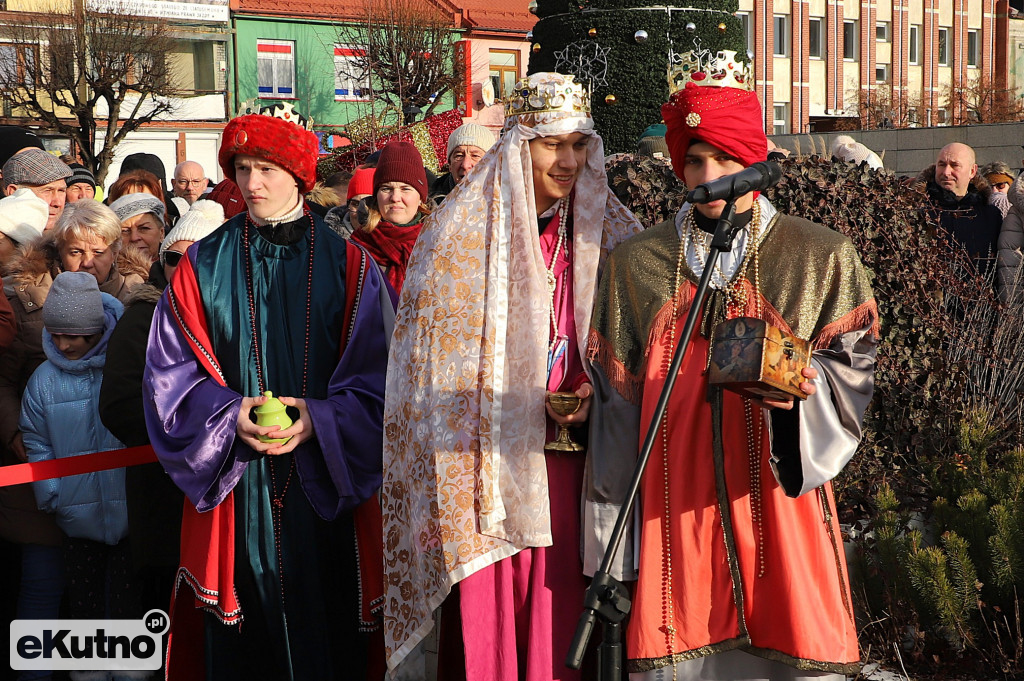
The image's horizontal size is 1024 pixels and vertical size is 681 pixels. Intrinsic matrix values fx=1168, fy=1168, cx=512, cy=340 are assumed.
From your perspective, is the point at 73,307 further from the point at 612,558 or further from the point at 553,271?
the point at 612,558

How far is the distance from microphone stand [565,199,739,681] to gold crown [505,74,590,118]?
43.2 inches

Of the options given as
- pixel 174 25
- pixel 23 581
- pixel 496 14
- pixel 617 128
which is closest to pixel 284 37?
pixel 174 25

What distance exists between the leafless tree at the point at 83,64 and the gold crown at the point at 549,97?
26322 mm

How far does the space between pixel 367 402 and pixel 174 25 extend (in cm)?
3269

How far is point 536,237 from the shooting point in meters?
3.59

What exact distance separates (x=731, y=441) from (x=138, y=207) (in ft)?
13.1

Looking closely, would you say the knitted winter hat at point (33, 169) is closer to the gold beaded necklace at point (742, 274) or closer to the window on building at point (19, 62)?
the gold beaded necklace at point (742, 274)


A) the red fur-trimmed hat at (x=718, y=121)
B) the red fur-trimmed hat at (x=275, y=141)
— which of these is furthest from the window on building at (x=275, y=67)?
the red fur-trimmed hat at (x=718, y=121)

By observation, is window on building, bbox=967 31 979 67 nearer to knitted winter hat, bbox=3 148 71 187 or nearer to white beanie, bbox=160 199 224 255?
knitted winter hat, bbox=3 148 71 187

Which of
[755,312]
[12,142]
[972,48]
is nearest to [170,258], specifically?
[755,312]

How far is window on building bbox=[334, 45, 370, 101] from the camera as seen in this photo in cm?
3444

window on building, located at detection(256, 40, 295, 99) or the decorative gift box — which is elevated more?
window on building, located at detection(256, 40, 295, 99)

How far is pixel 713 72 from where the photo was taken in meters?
3.29

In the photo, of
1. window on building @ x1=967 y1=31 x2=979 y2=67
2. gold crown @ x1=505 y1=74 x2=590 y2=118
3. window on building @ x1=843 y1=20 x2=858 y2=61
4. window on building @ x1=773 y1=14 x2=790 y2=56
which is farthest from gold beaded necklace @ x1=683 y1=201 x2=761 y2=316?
window on building @ x1=967 y1=31 x2=979 y2=67
